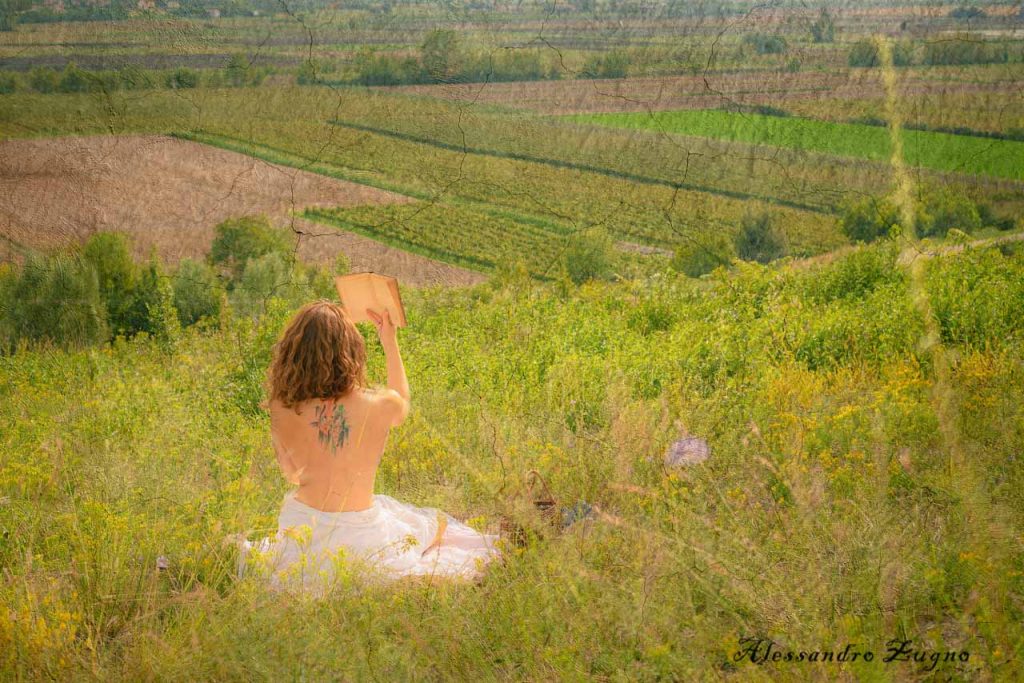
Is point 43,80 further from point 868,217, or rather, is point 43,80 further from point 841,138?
point 868,217

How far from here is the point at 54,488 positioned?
3.82 metres

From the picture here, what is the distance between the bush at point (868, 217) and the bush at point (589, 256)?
5.69 ft

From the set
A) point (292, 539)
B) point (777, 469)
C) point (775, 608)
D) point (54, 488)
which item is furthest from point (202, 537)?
point (777, 469)

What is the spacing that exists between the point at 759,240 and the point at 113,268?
4281 millimetres

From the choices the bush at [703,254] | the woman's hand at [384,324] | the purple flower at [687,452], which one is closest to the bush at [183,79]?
the woman's hand at [384,324]

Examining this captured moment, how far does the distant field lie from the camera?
5.37 metres

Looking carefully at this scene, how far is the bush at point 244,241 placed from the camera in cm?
502

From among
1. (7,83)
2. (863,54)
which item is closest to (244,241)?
(7,83)

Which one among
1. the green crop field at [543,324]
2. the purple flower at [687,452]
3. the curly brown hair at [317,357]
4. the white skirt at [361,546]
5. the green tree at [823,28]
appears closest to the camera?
the green crop field at [543,324]

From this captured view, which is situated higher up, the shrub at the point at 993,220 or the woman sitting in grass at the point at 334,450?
the shrub at the point at 993,220

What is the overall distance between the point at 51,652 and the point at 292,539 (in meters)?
0.81

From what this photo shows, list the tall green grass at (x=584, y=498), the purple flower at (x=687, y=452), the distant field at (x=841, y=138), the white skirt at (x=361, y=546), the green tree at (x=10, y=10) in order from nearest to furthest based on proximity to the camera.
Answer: the tall green grass at (x=584, y=498), the white skirt at (x=361, y=546), the purple flower at (x=687, y=452), the green tree at (x=10, y=10), the distant field at (x=841, y=138)

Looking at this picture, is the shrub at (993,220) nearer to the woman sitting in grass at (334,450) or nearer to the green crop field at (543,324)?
the green crop field at (543,324)

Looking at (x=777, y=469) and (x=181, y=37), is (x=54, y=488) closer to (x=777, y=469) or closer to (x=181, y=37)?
(x=181, y=37)
